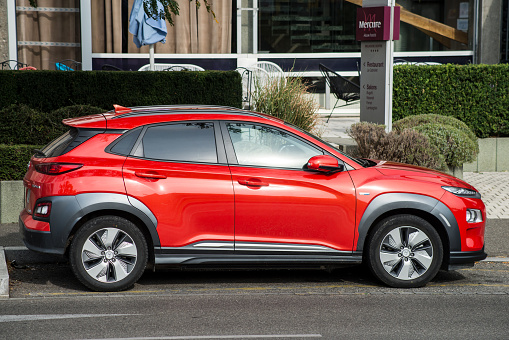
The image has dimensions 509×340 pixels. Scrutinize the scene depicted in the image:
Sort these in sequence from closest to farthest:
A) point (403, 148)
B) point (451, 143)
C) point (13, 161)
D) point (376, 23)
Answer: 1. point (13, 161)
2. point (403, 148)
3. point (451, 143)
4. point (376, 23)

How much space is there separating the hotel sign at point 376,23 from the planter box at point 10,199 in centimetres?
606

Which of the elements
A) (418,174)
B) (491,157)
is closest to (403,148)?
(418,174)

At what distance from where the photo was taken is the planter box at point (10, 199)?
9.29 metres

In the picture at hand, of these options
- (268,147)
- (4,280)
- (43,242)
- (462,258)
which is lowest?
(4,280)

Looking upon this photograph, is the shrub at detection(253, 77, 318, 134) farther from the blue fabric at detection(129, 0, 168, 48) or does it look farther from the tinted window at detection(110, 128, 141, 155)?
the tinted window at detection(110, 128, 141, 155)

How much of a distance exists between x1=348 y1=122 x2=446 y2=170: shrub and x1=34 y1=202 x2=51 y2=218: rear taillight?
5487 mm

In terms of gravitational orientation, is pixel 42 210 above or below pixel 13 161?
below

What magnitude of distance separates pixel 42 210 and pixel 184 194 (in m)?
1.23

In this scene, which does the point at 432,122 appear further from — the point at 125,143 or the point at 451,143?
the point at 125,143

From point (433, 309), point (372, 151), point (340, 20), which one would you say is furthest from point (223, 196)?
point (340, 20)

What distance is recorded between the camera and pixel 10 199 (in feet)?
30.6

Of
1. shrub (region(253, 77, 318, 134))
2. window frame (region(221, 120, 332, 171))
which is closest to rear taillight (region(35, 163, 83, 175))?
window frame (region(221, 120, 332, 171))

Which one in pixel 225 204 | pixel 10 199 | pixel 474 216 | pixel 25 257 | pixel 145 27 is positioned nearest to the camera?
pixel 225 204

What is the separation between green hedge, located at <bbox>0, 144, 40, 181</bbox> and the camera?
9.53 metres
